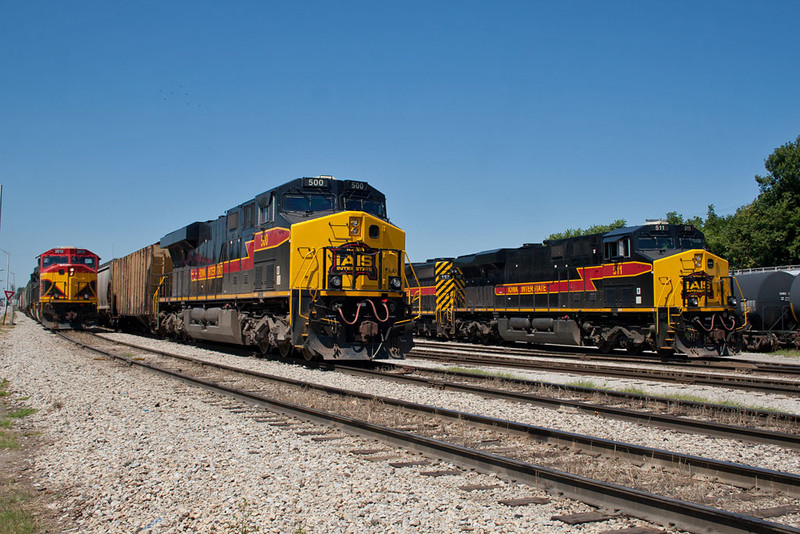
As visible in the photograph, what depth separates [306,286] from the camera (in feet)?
39.9

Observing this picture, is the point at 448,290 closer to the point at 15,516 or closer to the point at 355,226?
the point at 355,226

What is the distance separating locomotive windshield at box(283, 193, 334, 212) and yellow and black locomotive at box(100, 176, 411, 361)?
0.02 m

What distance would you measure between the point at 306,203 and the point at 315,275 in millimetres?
1873

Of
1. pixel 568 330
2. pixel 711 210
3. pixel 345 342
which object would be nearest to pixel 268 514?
pixel 345 342

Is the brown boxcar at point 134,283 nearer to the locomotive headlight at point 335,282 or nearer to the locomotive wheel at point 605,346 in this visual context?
the locomotive headlight at point 335,282

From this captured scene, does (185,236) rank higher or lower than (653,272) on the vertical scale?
higher

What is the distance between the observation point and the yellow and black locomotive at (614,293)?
15609 mm

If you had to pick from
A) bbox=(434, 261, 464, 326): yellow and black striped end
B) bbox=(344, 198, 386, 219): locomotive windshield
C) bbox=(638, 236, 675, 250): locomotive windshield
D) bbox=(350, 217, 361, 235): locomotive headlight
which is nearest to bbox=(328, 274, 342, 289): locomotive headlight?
bbox=(350, 217, 361, 235): locomotive headlight

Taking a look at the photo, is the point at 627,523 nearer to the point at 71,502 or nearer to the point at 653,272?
the point at 71,502

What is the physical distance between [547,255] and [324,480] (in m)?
15.8

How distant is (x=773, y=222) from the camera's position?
37.5 meters

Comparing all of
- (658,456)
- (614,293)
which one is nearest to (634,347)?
(614,293)

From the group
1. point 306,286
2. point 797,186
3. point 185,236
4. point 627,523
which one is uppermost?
point 797,186

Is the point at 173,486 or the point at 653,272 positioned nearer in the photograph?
the point at 173,486
